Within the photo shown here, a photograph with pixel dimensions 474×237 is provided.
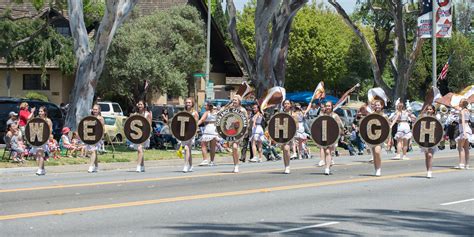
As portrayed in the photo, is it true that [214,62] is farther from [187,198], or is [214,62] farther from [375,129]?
[187,198]

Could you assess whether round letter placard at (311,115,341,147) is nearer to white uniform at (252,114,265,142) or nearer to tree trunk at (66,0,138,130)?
white uniform at (252,114,265,142)

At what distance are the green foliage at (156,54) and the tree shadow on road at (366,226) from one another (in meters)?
33.1

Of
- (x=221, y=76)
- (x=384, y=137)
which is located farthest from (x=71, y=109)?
(x=221, y=76)

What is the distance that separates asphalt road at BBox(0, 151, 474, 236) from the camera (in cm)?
1154

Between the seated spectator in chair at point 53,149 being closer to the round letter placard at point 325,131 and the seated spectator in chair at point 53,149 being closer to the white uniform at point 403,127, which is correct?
the round letter placard at point 325,131

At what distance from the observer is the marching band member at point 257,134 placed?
2487cm

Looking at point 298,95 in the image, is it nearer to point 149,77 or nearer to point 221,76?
point 221,76

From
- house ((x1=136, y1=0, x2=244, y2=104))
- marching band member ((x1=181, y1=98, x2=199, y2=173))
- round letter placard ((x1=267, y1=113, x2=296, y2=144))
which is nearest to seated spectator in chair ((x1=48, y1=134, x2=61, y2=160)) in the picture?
marching band member ((x1=181, y1=98, x2=199, y2=173))

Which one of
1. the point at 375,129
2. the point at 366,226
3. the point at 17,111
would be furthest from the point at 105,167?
the point at 366,226

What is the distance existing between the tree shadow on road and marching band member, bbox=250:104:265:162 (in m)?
11.4

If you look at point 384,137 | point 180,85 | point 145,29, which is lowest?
point 384,137

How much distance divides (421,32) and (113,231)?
1267 inches

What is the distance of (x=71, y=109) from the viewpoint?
92.3 ft

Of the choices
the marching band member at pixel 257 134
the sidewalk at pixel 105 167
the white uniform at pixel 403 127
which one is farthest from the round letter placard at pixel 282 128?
the white uniform at pixel 403 127
